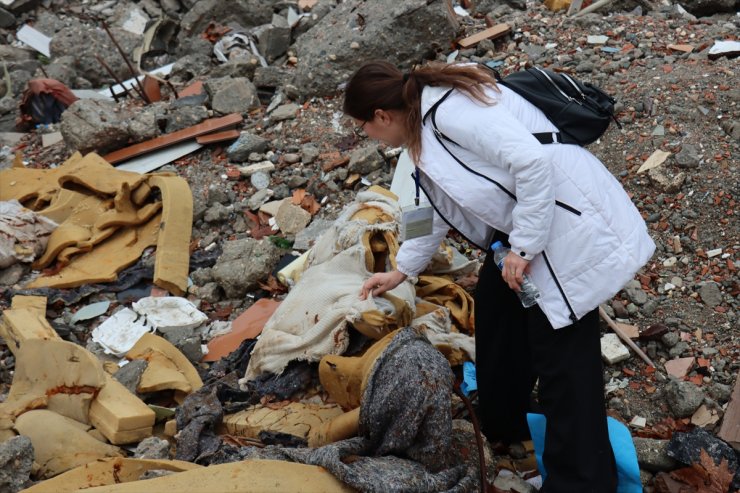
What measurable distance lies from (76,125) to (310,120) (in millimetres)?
2042

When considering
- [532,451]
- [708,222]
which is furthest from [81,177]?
[708,222]

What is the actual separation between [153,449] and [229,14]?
7485 mm

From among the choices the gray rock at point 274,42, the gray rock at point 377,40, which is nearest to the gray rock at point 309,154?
the gray rock at point 377,40

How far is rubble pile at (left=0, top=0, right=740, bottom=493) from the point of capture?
3143 millimetres

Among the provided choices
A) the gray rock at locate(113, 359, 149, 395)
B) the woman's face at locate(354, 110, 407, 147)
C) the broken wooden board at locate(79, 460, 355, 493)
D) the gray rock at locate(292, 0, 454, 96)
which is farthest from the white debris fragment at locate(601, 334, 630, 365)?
the gray rock at locate(292, 0, 454, 96)

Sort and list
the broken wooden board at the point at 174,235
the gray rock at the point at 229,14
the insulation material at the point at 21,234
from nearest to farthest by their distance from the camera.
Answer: the broken wooden board at the point at 174,235 < the insulation material at the point at 21,234 < the gray rock at the point at 229,14

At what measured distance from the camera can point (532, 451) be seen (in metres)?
3.42

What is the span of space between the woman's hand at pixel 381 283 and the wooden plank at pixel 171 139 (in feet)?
12.2

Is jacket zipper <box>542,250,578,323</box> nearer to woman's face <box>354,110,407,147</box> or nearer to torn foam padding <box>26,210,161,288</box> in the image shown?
woman's face <box>354,110,407,147</box>

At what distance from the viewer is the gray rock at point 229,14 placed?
9.63 metres

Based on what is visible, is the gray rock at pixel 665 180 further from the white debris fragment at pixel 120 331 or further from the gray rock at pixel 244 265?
the white debris fragment at pixel 120 331

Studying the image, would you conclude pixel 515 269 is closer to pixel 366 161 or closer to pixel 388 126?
→ pixel 388 126

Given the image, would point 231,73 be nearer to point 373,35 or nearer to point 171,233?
point 373,35

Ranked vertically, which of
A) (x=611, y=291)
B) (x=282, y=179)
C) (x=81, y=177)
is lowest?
(x=282, y=179)
